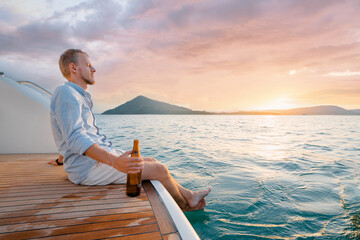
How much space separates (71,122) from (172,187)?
1324 mm

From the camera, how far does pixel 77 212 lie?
1647mm

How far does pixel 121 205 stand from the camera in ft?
5.82

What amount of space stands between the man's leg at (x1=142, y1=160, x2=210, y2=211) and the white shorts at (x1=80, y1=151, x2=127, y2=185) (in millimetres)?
295

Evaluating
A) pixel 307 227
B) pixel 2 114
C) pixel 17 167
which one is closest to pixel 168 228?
pixel 307 227

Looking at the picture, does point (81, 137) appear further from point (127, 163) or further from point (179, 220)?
point (179, 220)

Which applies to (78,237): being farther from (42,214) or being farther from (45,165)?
(45,165)

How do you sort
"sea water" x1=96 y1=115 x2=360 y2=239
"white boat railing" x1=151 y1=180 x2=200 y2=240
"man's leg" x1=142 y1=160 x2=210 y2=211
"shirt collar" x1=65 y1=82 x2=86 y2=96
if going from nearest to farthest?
1. "white boat railing" x1=151 y1=180 x2=200 y2=240
2. "shirt collar" x1=65 y1=82 x2=86 y2=96
3. "man's leg" x1=142 y1=160 x2=210 y2=211
4. "sea water" x1=96 y1=115 x2=360 y2=239

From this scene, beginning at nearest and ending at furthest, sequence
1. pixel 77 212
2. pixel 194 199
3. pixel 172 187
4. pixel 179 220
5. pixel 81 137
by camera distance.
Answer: pixel 179 220
pixel 77 212
pixel 81 137
pixel 172 187
pixel 194 199

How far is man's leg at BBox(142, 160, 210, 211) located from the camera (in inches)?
90.9

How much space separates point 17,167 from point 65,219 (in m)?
2.33

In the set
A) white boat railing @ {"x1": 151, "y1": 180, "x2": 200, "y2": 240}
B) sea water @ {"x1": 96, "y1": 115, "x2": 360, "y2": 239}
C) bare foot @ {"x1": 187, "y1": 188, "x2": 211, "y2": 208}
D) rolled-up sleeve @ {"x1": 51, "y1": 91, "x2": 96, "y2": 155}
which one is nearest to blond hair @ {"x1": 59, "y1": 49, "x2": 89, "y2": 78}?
rolled-up sleeve @ {"x1": 51, "y1": 91, "x2": 96, "y2": 155}

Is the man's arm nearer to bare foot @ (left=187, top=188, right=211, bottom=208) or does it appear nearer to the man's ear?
the man's ear

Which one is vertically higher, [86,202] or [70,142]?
[70,142]

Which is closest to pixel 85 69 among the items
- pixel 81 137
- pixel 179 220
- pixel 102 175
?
pixel 81 137
